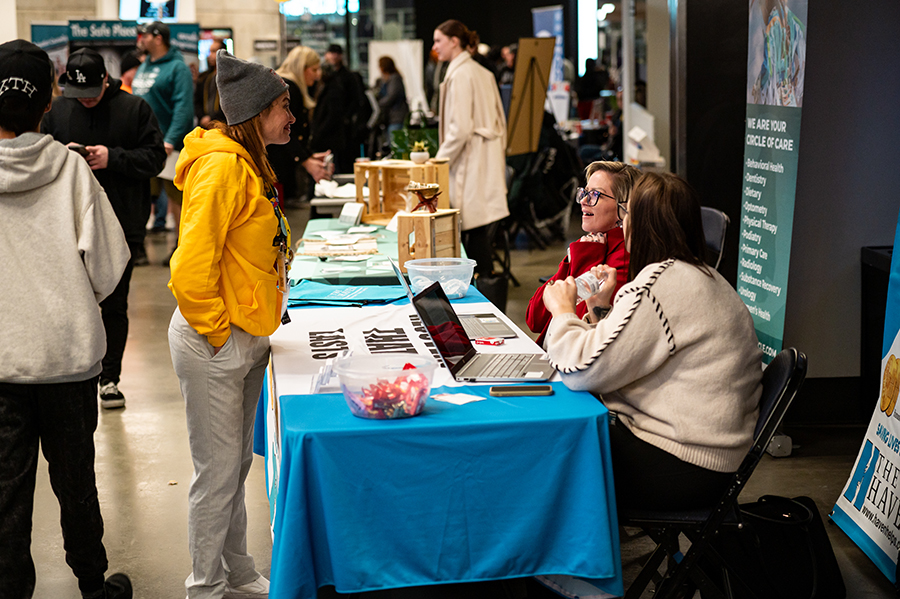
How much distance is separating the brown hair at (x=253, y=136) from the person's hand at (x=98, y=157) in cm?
193

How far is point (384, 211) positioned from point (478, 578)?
11.2 ft

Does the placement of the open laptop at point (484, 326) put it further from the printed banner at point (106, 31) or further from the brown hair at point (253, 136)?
the printed banner at point (106, 31)

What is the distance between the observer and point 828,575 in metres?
2.42

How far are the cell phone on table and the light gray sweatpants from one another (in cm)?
67

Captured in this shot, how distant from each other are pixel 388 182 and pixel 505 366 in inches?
115

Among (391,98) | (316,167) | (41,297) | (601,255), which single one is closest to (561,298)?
(601,255)

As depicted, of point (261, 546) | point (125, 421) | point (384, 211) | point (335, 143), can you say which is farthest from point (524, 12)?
point (261, 546)

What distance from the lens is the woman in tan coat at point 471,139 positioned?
5297 mm

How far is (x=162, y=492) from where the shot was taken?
3432 millimetres

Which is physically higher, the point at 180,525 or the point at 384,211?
the point at 384,211

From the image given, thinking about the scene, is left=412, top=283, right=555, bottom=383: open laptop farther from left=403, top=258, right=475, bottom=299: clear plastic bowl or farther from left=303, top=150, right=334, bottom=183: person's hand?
left=303, top=150, right=334, bottom=183: person's hand

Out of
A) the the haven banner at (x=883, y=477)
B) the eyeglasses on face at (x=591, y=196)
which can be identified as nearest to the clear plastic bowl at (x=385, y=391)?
the eyeglasses on face at (x=591, y=196)

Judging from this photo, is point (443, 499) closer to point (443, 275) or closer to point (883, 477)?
point (443, 275)

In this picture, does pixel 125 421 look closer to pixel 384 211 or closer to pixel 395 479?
pixel 384 211
